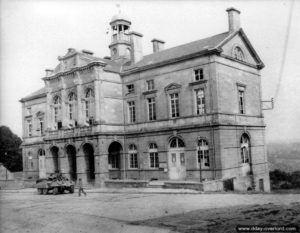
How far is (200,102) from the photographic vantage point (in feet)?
94.3

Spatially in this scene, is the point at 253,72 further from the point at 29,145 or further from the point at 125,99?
the point at 29,145

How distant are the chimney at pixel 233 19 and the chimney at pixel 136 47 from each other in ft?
33.3

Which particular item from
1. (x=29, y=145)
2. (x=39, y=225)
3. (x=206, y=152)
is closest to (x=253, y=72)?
(x=206, y=152)

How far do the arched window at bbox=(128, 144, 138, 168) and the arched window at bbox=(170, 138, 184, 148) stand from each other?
4304 millimetres

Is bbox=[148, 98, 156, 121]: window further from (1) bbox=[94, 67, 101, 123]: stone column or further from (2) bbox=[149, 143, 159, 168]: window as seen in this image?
(1) bbox=[94, 67, 101, 123]: stone column

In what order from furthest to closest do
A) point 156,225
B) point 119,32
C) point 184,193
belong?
point 119,32 → point 184,193 → point 156,225

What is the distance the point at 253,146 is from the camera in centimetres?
3109

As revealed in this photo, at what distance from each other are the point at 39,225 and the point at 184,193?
10.3 m

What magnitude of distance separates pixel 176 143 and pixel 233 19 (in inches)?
444

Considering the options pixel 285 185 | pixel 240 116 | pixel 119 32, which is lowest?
pixel 285 185

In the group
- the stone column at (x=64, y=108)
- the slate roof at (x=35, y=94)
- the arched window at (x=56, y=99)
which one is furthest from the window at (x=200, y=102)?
the slate roof at (x=35, y=94)

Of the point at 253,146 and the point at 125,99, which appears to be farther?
the point at 125,99

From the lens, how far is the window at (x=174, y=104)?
30219 mm

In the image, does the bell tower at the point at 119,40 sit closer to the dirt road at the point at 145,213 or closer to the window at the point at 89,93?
the window at the point at 89,93
